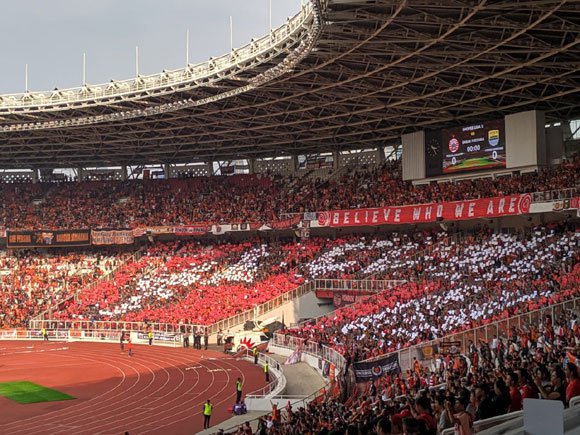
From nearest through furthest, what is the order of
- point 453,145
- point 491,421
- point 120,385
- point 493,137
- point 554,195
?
point 491,421 < point 120,385 < point 554,195 < point 493,137 < point 453,145

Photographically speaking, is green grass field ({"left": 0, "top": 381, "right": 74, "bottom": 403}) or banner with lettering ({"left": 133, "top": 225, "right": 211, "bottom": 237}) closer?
green grass field ({"left": 0, "top": 381, "right": 74, "bottom": 403})

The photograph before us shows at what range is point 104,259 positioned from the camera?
56594 mm

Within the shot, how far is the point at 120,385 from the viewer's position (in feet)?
103

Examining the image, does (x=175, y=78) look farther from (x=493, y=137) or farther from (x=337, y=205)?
(x=493, y=137)

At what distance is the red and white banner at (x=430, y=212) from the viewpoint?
3694 centimetres

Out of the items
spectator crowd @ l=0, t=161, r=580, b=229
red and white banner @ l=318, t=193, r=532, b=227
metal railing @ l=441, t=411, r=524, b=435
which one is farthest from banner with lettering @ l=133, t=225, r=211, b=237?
metal railing @ l=441, t=411, r=524, b=435

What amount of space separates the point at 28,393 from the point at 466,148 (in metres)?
25.9

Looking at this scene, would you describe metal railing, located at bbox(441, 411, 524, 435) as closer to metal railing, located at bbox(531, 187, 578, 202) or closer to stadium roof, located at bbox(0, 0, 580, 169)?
stadium roof, located at bbox(0, 0, 580, 169)

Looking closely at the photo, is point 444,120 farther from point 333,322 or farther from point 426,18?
point 426,18

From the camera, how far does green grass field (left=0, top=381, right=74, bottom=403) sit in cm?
2920

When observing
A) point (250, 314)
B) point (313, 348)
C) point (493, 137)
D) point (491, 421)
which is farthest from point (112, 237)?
point (491, 421)

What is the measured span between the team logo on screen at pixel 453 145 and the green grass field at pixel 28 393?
81.3ft

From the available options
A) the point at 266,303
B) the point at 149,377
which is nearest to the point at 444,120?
the point at 266,303

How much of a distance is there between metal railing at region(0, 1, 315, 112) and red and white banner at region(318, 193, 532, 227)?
42.0 ft
